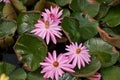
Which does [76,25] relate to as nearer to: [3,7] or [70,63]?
[70,63]

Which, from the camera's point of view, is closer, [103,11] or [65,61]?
[65,61]

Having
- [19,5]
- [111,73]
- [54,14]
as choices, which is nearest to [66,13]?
[54,14]

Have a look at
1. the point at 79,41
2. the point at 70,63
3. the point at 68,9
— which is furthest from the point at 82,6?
the point at 70,63

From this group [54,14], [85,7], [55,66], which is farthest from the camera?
[85,7]

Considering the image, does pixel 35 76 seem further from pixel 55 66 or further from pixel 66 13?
pixel 66 13

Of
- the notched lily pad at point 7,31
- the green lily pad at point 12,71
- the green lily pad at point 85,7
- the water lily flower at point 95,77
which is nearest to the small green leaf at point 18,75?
the green lily pad at point 12,71

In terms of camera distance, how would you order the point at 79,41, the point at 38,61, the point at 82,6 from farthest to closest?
the point at 82,6
the point at 79,41
the point at 38,61

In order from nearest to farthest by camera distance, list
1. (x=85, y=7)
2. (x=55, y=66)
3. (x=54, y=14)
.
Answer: (x=55, y=66), (x=54, y=14), (x=85, y=7)

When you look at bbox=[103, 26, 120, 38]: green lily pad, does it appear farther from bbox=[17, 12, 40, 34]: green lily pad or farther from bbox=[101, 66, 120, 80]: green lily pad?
bbox=[17, 12, 40, 34]: green lily pad
